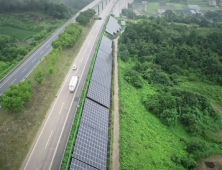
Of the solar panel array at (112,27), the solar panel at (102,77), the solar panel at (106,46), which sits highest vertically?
the solar panel array at (112,27)

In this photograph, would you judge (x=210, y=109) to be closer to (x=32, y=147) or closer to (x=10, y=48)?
(x=32, y=147)

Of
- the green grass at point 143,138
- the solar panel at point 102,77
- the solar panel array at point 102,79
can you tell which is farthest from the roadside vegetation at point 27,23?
the green grass at point 143,138

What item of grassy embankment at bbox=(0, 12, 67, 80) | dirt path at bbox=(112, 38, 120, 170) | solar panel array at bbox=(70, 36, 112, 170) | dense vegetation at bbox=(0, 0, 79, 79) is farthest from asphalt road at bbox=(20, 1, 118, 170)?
dense vegetation at bbox=(0, 0, 79, 79)

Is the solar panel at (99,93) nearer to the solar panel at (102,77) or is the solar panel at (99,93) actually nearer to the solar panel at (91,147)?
the solar panel at (102,77)

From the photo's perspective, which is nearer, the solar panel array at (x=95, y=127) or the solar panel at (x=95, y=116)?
the solar panel array at (x=95, y=127)

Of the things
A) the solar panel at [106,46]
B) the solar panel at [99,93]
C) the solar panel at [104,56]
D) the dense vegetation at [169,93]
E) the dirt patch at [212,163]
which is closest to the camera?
the dirt patch at [212,163]

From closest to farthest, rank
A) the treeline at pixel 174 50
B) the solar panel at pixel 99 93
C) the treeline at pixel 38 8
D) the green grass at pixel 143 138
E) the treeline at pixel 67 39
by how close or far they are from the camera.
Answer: the green grass at pixel 143 138
the solar panel at pixel 99 93
the treeline at pixel 67 39
the treeline at pixel 174 50
the treeline at pixel 38 8

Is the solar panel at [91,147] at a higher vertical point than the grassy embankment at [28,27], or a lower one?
lower
